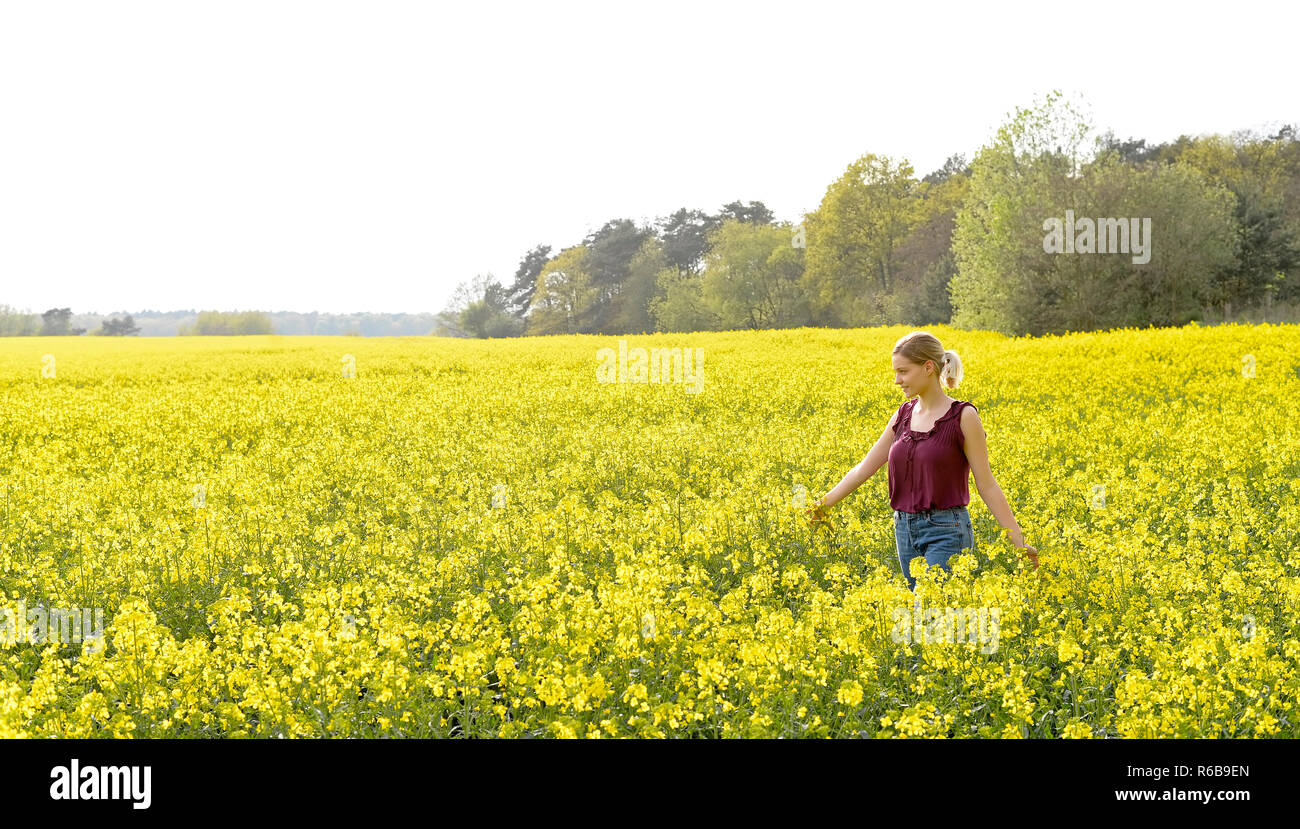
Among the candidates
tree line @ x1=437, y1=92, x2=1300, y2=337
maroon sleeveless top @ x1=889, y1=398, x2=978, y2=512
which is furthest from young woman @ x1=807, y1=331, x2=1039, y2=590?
tree line @ x1=437, y1=92, x2=1300, y2=337

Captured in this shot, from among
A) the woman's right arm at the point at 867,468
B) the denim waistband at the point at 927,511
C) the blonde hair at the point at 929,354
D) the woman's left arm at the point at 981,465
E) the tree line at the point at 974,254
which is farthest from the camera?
the tree line at the point at 974,254

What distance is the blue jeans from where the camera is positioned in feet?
20.1

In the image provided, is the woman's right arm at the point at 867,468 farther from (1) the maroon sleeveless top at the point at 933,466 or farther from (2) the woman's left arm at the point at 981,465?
(2) the woman's left arm at the point at 981,465

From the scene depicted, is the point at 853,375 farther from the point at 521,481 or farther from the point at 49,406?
the point at 49,406

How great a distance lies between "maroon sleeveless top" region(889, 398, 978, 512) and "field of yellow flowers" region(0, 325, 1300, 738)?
465mm

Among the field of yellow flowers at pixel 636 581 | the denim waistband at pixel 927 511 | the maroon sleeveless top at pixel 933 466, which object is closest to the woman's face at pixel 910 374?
the maroon sleeveless top at pixel 933 466

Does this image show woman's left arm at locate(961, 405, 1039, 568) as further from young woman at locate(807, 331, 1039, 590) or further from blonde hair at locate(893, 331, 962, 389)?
blonde hair at locate(893, 331, 962, 389)

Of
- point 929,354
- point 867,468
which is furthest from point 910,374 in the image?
point 867,468

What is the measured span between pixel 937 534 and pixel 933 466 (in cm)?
53

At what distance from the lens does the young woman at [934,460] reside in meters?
5.86

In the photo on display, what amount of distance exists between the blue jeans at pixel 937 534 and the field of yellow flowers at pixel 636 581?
28 cm

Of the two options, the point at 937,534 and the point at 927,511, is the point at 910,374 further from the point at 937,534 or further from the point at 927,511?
the point at 937,534

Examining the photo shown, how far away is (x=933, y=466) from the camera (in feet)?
19.4

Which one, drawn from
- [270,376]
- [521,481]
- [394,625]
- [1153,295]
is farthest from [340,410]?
[1153,295]
